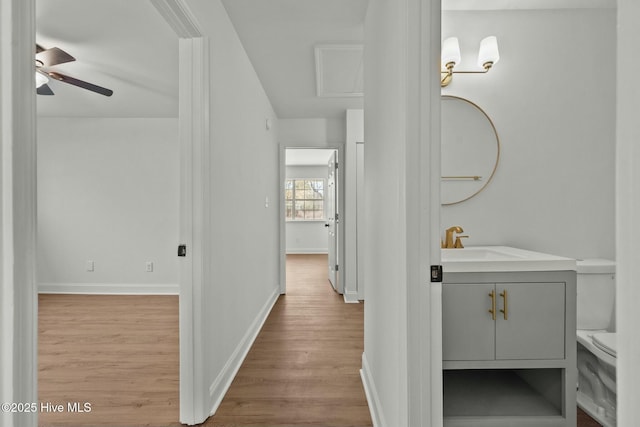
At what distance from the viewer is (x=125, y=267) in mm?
4480

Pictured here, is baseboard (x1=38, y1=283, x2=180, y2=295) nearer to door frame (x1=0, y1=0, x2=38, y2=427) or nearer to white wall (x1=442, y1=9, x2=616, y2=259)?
white wall (x1=442, y1=9, x2=616, y2=259)

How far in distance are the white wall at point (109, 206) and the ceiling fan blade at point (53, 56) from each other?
6.43 ft

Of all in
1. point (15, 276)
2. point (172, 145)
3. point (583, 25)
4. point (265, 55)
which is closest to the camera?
point (15, 276)

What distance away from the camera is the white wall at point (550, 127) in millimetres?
2051

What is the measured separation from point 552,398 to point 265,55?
114 inches

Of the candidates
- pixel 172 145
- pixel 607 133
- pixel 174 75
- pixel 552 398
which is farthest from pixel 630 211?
pixel 172 145

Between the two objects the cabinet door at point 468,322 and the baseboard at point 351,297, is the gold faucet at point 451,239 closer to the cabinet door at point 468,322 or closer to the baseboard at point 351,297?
the cabinet door at point 468,322

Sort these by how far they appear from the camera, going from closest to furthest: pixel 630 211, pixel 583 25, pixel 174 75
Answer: pixel 630 211
pixel 583 25
pixel 174 75

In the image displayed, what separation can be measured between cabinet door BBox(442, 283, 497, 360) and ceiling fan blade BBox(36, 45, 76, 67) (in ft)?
9.50

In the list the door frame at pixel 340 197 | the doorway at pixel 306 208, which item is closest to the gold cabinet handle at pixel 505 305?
the door frame at pixel 340 197

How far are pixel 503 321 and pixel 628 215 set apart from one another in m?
1.32

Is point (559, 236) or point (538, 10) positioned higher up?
point (538, 10)

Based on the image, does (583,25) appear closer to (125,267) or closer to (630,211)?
(630,211)

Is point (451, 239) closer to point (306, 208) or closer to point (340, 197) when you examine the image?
point (340, 197)
